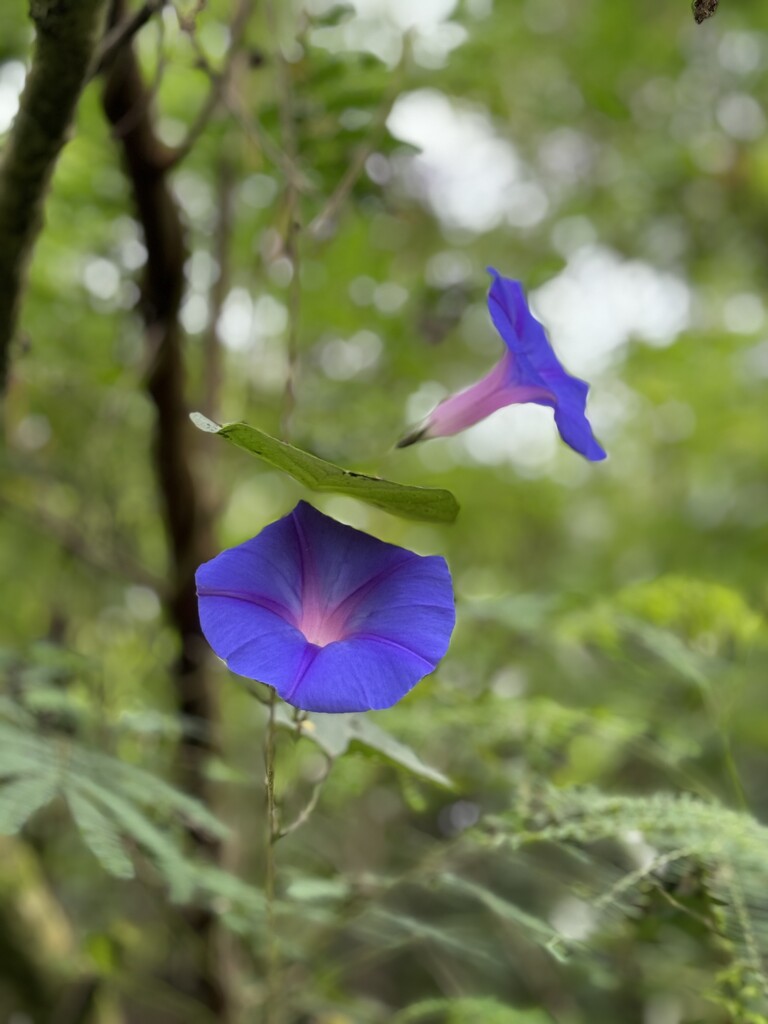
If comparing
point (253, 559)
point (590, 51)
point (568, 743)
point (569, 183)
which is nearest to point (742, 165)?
point (569, 183)

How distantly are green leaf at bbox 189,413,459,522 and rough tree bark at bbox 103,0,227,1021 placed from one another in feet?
2.17

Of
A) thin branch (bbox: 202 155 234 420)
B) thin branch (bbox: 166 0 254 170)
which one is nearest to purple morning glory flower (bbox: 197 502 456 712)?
thin branch (bbox: 166 0 254 170)

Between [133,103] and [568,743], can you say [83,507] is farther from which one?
[568,743]

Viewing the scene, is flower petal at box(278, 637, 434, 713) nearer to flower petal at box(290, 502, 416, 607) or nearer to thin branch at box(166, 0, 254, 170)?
flower petal at box(290, 502, 416, 607)

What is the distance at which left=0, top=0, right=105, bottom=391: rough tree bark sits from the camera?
750 mm

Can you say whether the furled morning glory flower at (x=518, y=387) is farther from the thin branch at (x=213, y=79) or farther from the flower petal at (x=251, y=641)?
the thin branch at (x=213, y=79)

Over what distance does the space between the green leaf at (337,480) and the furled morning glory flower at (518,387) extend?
5.1 inches

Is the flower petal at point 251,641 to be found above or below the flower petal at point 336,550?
below

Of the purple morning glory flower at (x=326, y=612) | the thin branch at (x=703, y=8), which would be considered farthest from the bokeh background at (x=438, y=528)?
the thin branch at (x=703, y=8)

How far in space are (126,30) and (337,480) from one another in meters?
0.59

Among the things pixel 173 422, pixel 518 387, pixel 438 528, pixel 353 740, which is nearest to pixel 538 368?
pixel 518 387

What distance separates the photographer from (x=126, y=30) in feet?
3.00

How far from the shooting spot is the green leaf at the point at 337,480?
0.55 meters

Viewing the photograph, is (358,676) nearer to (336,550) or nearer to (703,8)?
(336,550)
